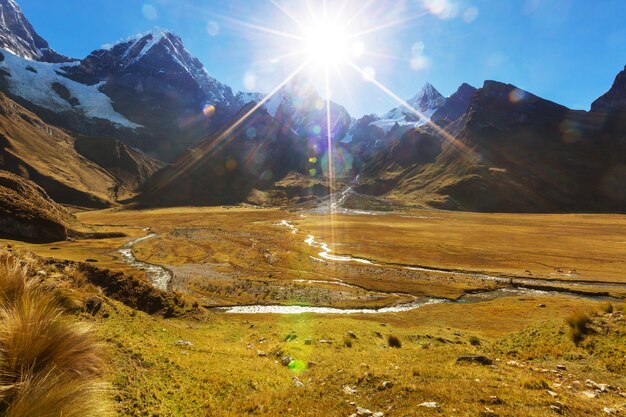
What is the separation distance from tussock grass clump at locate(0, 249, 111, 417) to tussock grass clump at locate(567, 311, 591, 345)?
21.1m

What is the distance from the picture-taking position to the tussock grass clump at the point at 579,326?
16938 millimetres

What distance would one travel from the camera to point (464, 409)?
837cm

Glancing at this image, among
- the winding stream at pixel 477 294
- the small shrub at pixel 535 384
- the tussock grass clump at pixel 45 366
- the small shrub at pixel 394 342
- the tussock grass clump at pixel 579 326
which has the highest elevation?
the tussock grass clump at pixel 45 366

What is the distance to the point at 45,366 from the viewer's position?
5.32 m

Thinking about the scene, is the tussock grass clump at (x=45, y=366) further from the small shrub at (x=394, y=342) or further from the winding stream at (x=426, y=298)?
the winding stream at (x=426, y=298)

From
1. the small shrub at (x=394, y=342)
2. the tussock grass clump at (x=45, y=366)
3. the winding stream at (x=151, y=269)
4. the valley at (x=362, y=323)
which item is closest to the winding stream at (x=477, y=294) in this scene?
the valley at (x=362, y=323)

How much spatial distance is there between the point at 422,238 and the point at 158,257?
2907 inches

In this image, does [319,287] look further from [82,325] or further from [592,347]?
[82,325]

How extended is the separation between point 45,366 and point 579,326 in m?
22.7

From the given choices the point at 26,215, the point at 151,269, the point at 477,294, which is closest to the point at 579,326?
the point at 477,294

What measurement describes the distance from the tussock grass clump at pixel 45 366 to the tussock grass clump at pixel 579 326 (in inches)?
829

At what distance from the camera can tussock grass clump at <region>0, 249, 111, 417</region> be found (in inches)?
170

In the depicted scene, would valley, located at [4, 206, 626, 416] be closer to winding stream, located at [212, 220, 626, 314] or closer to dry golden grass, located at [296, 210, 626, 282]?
winding stream, located at [212, 220, 626, 314]

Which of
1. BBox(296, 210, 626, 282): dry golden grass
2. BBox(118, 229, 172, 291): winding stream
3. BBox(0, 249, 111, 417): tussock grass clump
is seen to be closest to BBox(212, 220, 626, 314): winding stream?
BBox(296, 210, 626, 282): dry golden grass
